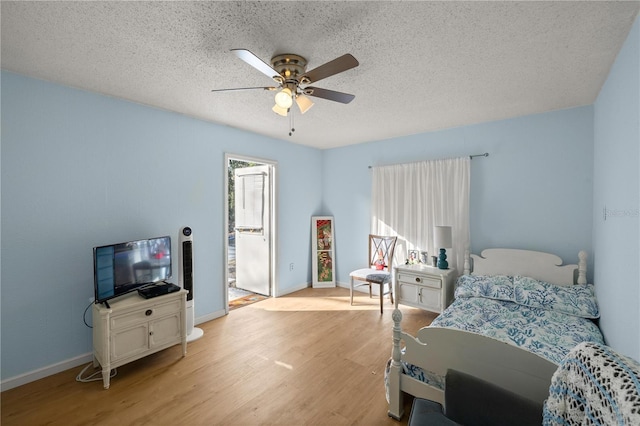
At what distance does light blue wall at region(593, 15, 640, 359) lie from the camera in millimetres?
1618

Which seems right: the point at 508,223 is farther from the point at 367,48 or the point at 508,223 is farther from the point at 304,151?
the point at 304,151

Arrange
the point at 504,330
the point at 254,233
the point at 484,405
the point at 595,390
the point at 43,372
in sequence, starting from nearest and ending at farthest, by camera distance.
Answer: the point at 595,390 < the point at 484,405 < the point at 504,330 < the point at 43,372 < the point at 254,233

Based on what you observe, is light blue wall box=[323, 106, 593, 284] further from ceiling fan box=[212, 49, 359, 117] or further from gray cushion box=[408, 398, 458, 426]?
gray cushion box=[408, 398, 458, 426]

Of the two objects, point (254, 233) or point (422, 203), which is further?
point (254, 233)

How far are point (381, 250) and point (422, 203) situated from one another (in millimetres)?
968

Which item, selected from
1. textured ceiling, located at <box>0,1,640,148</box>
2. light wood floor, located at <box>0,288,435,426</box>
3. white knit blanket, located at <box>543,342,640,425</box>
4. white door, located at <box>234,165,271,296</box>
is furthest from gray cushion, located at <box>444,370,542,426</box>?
white door, located at <box>234,165,271,296</box>

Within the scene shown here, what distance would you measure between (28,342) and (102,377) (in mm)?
665

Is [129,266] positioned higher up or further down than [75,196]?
further down

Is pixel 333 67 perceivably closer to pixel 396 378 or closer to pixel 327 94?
pixel 327 94

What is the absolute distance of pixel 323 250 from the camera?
5.33 metres

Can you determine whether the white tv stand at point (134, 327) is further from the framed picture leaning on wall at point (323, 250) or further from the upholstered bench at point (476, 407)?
the framed picture leaning on wall at point (323, 250)

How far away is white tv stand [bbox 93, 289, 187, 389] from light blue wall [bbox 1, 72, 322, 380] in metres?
0.39

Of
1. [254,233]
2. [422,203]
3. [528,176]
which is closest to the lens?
[528,176]

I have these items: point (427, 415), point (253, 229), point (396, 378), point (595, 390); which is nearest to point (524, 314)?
point (396, 378)
